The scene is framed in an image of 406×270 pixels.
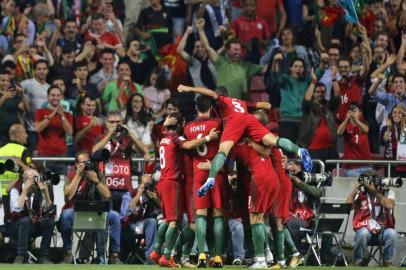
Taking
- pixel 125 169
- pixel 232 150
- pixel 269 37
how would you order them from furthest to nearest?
pixel 269 37 < pixel 125 169 < pixel 232 150

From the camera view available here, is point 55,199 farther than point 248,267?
Yes

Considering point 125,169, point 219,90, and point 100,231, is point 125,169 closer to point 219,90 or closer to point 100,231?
point 100,231

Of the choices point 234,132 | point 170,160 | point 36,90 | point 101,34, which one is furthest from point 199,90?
point 101,34

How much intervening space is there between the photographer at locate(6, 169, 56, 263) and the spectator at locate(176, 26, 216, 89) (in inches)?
209

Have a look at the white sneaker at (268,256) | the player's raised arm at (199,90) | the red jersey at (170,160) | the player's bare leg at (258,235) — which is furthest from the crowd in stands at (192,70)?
the player's raised arm at (199,90)

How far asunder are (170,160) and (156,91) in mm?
6107

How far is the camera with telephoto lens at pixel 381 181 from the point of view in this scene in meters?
27.5

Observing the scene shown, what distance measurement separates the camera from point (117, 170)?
28234 millimetres


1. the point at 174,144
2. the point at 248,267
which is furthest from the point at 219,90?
the point at 248,267

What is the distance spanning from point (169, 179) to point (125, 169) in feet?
10.4

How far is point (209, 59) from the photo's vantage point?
104ft

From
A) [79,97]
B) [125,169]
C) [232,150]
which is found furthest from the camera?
[79,97]

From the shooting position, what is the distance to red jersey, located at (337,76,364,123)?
3069 cm

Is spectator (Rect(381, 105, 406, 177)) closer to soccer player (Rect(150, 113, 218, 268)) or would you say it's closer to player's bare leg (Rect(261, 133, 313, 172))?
soccer player (Rect(150, 113, 218, 268))
